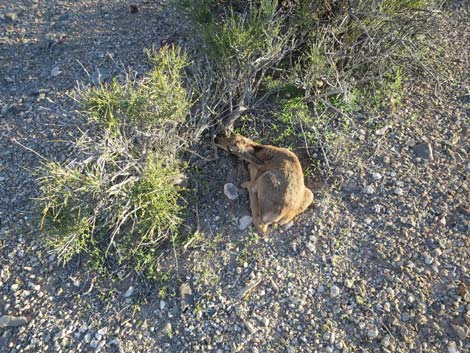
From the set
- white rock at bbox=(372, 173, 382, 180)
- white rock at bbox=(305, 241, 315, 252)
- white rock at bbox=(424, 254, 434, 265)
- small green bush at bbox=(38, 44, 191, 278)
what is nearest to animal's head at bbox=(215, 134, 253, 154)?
small green bush at bbox=(38, 44, 191, 278)

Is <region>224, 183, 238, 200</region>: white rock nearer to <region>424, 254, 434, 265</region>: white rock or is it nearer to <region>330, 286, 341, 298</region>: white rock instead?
<region>330, 286, 341, 298</region>: white rock

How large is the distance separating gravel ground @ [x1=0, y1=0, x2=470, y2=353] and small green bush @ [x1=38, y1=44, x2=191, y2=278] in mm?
229

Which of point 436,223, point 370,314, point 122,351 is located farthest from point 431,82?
point 122,351

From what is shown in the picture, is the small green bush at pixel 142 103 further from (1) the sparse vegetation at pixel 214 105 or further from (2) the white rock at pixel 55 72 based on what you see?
(2) the white rock at pixel 55 72

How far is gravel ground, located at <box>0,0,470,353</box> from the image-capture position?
3451 millimetres

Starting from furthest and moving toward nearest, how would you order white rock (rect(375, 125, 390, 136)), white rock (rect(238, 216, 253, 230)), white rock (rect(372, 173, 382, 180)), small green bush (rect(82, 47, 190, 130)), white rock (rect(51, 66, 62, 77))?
white rock (rect(51, 66, 62, 77)) → white rock (rect(375, 125, 390, 136)) → white rock (rect(372, 173, 382, 180)) → white rock (rect(238, 216, 253, 230)) → small green bush (rect(82, 47, 190, 130))

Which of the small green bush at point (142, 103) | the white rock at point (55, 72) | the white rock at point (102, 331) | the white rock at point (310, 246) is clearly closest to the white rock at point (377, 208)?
the white rock at point (310, 246)

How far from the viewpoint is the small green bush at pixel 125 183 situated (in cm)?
339

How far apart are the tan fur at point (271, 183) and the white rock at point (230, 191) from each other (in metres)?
0.10

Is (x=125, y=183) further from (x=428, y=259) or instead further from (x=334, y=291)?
(x=428, y=259)

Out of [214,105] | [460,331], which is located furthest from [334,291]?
[214,105]

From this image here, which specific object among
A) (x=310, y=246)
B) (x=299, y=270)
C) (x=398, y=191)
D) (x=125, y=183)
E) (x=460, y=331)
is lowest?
(x=299, y=270)

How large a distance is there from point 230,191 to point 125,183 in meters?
0.97

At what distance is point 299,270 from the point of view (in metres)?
3.71
